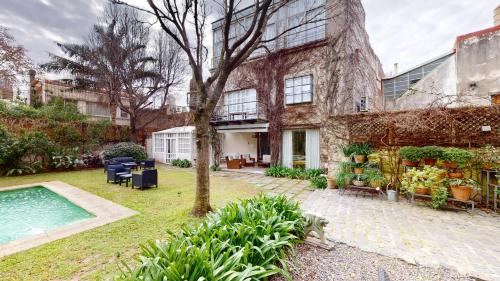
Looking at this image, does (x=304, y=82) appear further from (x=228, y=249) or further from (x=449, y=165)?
(x=228, y=249)

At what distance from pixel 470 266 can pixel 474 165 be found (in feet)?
15.1

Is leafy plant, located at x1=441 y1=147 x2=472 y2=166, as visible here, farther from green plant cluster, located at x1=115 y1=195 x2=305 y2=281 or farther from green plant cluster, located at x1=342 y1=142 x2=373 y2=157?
green plant cluster, located at x1=115 y1=195 x2=305 y2=281

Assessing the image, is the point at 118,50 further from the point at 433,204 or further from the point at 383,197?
the point at 433,204

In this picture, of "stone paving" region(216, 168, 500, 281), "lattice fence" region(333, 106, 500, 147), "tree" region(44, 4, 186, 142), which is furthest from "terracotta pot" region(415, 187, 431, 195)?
"tree" region(44, 4, 186, 142)

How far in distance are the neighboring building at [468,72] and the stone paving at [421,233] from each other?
5.00 metres

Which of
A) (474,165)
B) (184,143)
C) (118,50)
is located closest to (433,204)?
(474,165)

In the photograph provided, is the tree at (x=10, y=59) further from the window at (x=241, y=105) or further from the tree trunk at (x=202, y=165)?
the tree trunk at (x=202, y=165)

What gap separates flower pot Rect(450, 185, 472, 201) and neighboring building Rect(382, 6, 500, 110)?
3.88 m

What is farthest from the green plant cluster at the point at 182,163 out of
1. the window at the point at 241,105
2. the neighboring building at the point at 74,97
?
the neighboring building at the point at 74,97

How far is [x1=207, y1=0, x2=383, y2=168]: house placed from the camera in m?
11.2

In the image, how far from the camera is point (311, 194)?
750 cm

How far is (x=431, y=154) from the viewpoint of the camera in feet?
19.7

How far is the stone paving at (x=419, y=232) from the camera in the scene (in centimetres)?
311

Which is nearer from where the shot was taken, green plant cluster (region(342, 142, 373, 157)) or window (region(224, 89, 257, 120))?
green plant cluster (region(342, 142, 373, 157))
